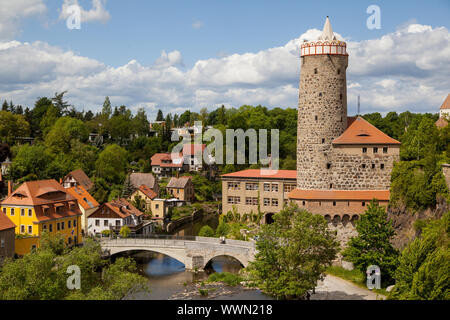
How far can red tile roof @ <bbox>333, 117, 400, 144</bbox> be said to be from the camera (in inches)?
1874

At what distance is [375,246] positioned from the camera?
124ft

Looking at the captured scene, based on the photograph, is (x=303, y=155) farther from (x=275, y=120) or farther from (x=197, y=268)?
(x=275, y=120)

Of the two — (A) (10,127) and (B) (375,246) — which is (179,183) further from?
(B) (375,246)

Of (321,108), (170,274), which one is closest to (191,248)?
(170,274)

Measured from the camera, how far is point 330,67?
158 feet

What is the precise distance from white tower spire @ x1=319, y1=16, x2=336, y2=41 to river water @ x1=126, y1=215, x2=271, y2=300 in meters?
23.8

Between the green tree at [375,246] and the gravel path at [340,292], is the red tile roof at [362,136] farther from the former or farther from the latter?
the gravel path at [340,292]

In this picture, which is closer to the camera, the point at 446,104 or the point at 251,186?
the point at 251,186

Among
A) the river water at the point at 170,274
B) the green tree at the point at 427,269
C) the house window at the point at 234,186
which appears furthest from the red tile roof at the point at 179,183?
the green tree at the point at 427,269

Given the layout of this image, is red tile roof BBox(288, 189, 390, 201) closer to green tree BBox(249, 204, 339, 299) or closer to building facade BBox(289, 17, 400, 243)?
building facade BBox(289, 17, 400, 243)

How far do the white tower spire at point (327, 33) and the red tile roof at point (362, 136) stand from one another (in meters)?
8.71

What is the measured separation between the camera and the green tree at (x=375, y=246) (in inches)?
1465

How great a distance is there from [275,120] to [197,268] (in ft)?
211

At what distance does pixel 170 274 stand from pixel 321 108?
2157 cm
